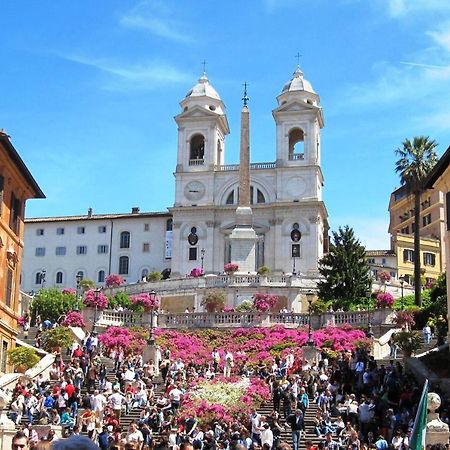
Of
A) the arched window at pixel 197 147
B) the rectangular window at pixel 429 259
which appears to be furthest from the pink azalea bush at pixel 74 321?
the rectangular window at pixel 429 259

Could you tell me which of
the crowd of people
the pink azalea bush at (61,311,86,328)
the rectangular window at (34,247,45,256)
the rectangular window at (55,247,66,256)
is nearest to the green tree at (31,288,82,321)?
the pink azalea bush at (61,311,86,328)

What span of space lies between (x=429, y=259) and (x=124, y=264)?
33830 millimetres

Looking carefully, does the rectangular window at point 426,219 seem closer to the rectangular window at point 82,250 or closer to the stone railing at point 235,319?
the rectangular window at point 82,250

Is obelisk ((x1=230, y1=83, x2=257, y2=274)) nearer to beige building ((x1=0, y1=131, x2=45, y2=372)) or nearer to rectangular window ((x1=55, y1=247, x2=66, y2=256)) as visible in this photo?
rectangular window ((x1=55, y1=247, x2=66, y2=256))

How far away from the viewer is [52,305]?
222 feet

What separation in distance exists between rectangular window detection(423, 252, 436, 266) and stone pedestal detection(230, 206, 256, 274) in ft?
93.6

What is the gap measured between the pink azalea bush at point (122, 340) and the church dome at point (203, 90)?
54.4 metres

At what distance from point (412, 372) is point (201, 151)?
66.9m

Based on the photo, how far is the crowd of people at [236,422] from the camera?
84.8 feet

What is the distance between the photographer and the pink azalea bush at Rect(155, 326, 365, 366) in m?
44.0

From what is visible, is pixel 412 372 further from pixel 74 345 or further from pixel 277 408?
pixel 74 345

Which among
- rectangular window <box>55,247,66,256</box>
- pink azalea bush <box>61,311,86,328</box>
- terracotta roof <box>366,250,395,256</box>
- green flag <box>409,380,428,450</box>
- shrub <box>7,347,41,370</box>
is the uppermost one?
terracotta roof <box>366,250,395,256</box>

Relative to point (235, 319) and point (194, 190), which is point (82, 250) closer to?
point (194, 190)

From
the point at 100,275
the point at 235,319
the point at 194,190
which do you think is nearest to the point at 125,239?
the point at 100,275
